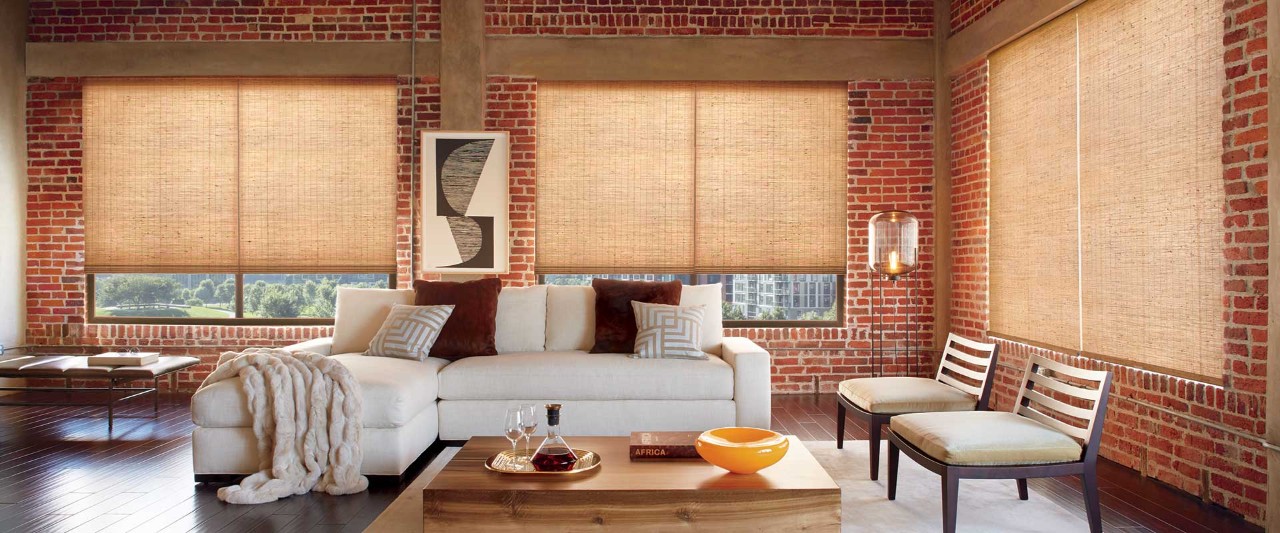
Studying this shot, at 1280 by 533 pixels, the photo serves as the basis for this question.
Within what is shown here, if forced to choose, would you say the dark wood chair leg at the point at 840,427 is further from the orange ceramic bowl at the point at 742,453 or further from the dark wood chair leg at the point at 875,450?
the orange ceramic bowl at the point at 742,453

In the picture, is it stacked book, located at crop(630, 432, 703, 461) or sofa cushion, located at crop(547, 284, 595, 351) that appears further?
sofa cushion, located at crop(547, 284, 595, 351)

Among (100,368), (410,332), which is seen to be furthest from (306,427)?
(100,368)

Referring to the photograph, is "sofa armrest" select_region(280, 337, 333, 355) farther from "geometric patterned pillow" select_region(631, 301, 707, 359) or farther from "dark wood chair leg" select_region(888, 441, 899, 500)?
"dark wood chair leg" select_region(888, 441, 899, 500)

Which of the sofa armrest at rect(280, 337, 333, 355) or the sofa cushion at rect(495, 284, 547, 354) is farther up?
the sofa cushion at rect(495, 284, 547, 354)

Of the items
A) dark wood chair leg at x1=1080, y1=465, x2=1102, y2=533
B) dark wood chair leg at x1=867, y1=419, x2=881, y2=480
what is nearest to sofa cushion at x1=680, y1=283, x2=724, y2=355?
dark wood chair leg at x1=867, y1=419, x2=881, y2=480

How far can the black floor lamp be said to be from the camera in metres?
5.30

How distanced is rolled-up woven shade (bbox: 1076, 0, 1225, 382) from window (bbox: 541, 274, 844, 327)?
2084mm

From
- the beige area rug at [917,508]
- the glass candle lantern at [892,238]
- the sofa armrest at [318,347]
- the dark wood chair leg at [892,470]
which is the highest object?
the glass candle lantern at [892,238]

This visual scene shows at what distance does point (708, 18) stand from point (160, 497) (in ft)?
15.5

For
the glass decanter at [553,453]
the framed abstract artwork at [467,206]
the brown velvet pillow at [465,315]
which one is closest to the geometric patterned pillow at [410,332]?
the brown velvet pillow at [465,315]

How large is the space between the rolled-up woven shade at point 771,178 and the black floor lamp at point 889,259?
1.17 feet

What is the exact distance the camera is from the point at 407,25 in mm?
5953

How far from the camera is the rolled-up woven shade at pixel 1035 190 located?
4430 mm

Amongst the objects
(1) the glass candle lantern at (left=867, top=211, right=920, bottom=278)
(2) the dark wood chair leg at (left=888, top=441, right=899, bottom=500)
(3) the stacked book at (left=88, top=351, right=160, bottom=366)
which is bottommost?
(2) the dark wood chair leg at (left=888, top=441, right=899, bottom=500)
